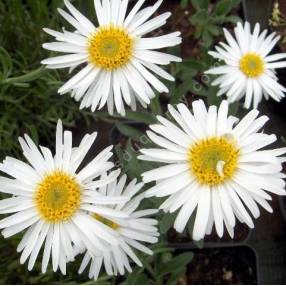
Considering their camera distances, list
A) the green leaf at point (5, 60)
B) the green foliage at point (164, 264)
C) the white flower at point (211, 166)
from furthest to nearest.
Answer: the green foliage at point (164, 264)
the green leaf at point (5, 60)
the white flower at point (211, 166)

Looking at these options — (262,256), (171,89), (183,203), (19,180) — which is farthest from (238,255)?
(19,180)

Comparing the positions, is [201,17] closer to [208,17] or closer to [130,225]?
[208,17]

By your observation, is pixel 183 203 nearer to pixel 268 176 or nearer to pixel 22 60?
pixel 268 176

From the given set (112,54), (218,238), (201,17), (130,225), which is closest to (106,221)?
(130,225)

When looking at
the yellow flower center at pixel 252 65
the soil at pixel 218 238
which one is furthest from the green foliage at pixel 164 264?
the yellow flower center at pixel 252 65

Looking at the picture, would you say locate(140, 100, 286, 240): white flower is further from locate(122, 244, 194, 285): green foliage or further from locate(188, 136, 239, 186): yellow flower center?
locate(122, 244, 194, 285): green foliage

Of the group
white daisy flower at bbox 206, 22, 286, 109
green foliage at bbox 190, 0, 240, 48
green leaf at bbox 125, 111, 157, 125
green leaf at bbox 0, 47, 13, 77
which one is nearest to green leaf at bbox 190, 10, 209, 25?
green foliage at bbox 190, 0, 240, 48

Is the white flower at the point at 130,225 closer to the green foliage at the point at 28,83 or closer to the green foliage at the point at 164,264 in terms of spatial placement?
the green foliage at the point at 164,264
